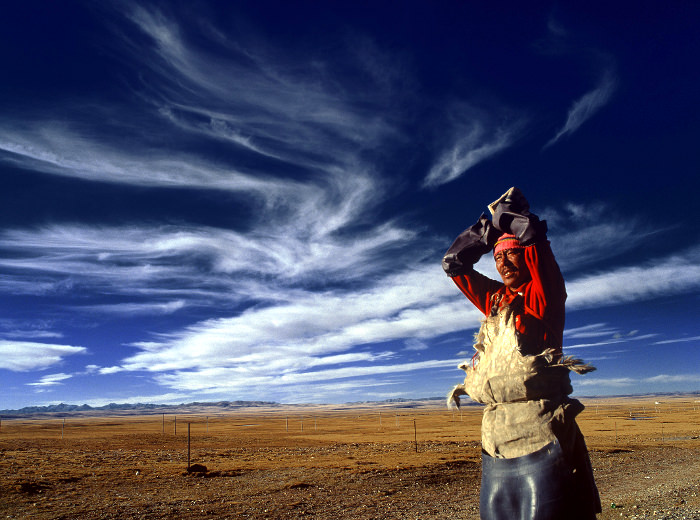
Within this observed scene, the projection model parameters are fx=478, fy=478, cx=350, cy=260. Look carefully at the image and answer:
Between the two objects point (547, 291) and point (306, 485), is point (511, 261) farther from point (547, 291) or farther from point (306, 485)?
point (306, 485)

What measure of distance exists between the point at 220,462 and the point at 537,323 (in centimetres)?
2272

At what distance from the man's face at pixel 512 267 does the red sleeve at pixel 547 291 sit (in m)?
0.22

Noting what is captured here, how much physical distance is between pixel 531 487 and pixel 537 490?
0.21ft

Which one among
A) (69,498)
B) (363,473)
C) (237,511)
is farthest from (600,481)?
(69,498)

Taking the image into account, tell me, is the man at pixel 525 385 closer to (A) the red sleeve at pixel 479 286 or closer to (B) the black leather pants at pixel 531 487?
(B) the black leather pants at pixel 531 487

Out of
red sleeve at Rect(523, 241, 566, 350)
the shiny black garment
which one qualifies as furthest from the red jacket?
the shiny black garment

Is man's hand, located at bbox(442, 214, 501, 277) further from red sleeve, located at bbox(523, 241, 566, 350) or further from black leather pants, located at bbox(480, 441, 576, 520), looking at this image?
black leather pants, located at bbox(480, 441, 576, 520)

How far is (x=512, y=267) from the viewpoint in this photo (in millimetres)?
5039

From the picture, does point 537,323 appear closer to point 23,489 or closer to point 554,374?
point 554,374

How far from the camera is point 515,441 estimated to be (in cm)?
449

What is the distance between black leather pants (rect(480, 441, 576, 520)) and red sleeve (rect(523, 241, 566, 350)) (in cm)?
107

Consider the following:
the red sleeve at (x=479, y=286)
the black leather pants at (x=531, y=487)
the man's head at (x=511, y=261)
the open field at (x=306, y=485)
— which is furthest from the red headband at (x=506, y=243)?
the open field at (x=306, y=485)

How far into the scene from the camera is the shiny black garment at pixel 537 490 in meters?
4.11

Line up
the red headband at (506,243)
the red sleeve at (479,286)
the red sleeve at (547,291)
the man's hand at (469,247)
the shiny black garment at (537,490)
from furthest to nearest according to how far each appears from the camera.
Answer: the red sleeve at (479,286)
the man's hand at (469,247)
the red headband at (506,243)
the red sleeve at (547,291)
the shiny black garment at (537,490)
